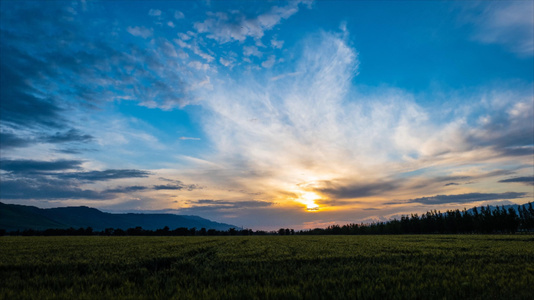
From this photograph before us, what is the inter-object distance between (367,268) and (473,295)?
6227 mm

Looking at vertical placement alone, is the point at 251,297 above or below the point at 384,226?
above

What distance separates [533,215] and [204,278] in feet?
615

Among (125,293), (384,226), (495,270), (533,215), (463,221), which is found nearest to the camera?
(125,293)

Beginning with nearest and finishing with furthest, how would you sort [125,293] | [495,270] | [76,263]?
[125,293]
[495,270]
[76,263]

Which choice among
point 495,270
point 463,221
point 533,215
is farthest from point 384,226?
point 495,270

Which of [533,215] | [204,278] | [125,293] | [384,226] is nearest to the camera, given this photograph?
[125,293]

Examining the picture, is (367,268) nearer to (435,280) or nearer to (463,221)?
(435,280)

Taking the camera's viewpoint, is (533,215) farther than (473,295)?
Yes

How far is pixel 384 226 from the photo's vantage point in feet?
626

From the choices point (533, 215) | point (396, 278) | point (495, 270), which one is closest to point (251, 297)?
point (396, 278)

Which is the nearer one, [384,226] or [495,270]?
[495,270]

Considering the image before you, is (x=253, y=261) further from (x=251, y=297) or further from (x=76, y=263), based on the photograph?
(x=76, y=263)

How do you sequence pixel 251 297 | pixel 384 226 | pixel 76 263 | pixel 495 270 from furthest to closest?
pixel 384 226 → pixel 76 263 → pixel 495 270 → pixel 251 297

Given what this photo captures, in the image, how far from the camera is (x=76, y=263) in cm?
1959
